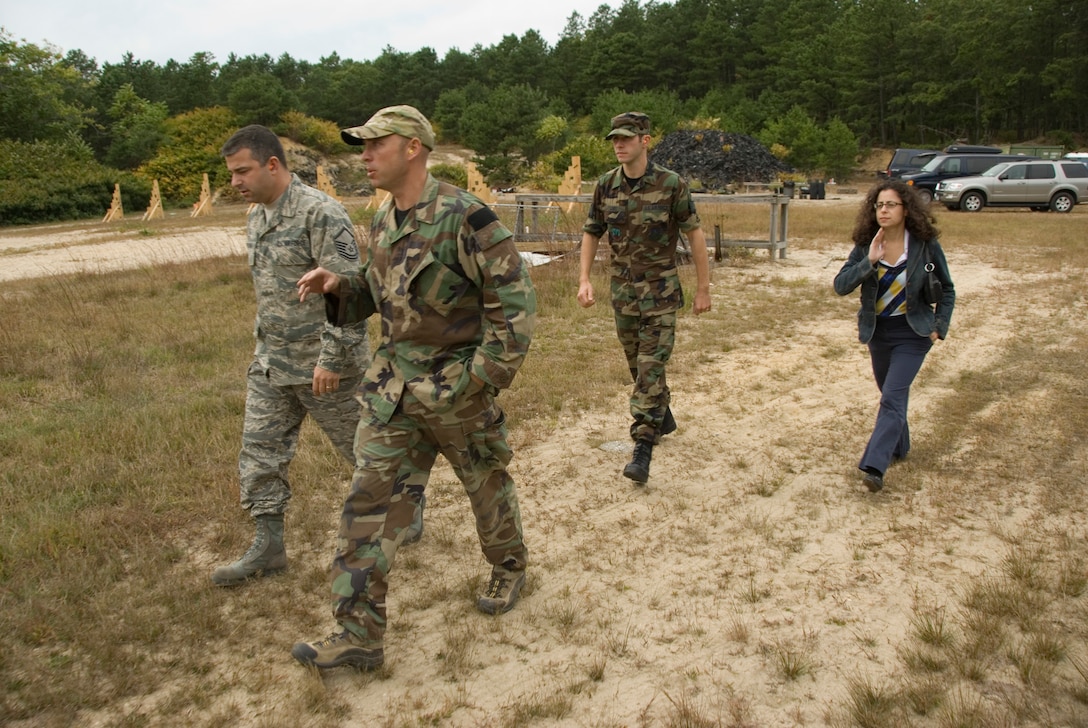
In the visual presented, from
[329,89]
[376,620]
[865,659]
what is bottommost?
[865,659]

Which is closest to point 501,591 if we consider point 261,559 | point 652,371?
point 261,559

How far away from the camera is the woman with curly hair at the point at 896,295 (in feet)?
15.8

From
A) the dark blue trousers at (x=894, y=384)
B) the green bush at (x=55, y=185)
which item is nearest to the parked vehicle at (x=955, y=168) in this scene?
the dark blue trousers at (x=894, y=384)

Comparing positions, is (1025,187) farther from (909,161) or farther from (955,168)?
(909,161)

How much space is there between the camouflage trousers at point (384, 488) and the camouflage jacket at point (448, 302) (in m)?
0.06

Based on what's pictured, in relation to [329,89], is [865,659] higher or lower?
lower

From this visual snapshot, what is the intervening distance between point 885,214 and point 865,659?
8.69ft

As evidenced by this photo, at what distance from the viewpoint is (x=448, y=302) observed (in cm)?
314

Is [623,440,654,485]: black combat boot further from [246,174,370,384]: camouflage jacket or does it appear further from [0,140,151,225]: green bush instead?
[0,140,151,225]: green bush

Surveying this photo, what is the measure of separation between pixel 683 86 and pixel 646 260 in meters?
81.2

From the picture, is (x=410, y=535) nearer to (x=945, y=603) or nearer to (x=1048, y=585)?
(x=945, y=603)

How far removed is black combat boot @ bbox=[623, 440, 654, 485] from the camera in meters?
5.02

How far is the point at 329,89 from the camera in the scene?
6500cm

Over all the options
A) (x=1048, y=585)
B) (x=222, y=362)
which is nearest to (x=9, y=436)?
(x=222, y=362)
